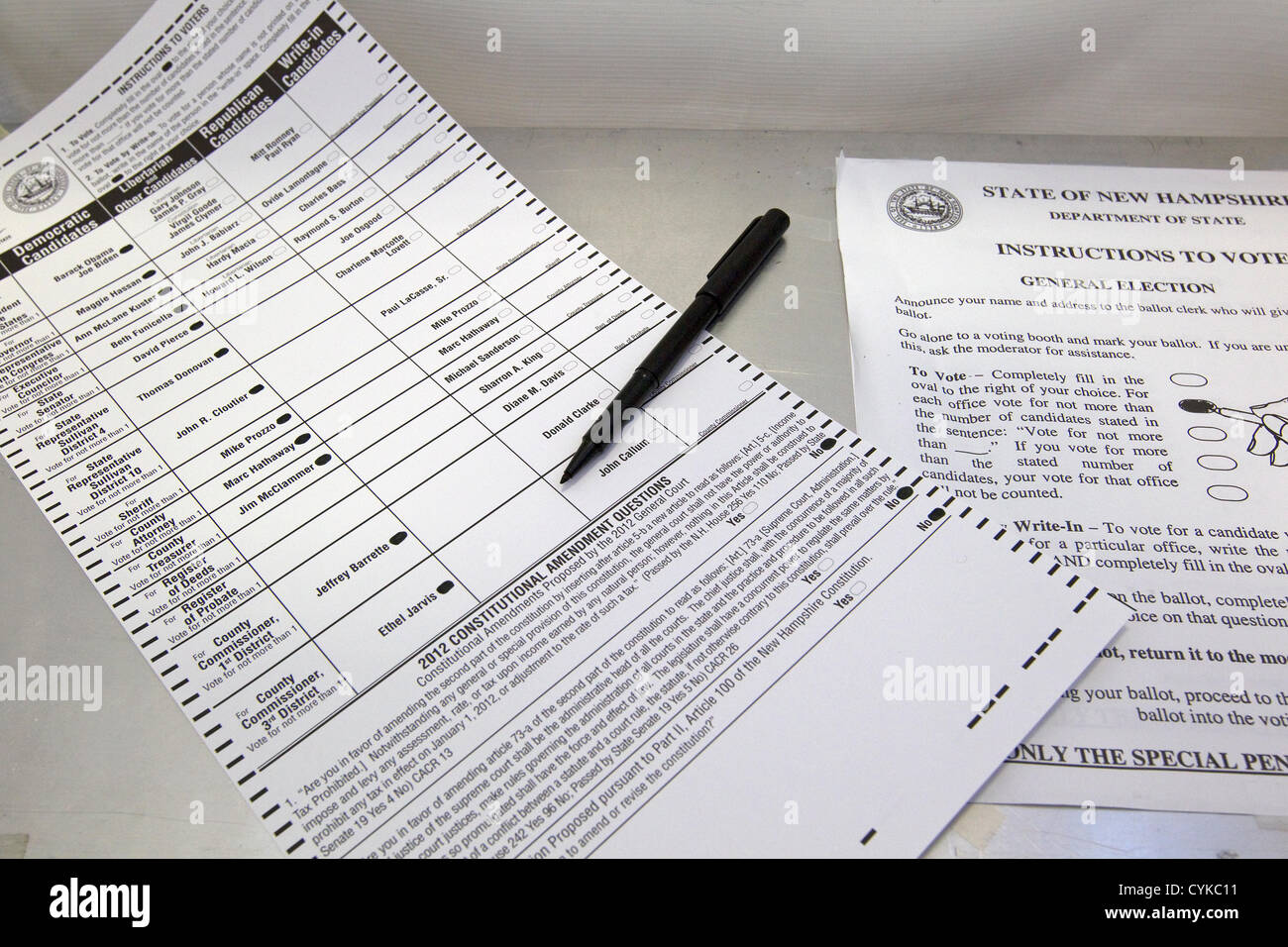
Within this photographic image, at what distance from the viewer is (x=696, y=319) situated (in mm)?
523

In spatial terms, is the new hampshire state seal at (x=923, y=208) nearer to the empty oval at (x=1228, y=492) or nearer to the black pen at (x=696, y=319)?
the black pen at (x=696, y=319)

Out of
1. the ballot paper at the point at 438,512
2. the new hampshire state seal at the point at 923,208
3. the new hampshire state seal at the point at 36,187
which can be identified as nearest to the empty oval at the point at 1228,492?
the ballot paper at the point at 438,512

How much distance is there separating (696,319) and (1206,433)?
28 centimetres

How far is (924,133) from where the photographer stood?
25.8 inches

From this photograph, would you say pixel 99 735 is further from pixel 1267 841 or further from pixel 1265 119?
pixel 1265 119

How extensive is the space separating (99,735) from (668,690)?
0.25m

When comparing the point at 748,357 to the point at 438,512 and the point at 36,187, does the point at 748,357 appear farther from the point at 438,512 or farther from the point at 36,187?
the point at 36,187

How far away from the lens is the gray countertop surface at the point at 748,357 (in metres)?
Result: 0.38

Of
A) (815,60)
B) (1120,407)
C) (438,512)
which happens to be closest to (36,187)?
(438,512)

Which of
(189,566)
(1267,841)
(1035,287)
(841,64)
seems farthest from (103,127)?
(1267,841)

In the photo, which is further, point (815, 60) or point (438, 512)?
point (815, 60)

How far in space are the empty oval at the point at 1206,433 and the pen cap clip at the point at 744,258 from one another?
0.84ft

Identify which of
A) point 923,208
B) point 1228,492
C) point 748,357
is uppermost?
point 923,208

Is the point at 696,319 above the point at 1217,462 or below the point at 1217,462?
above
